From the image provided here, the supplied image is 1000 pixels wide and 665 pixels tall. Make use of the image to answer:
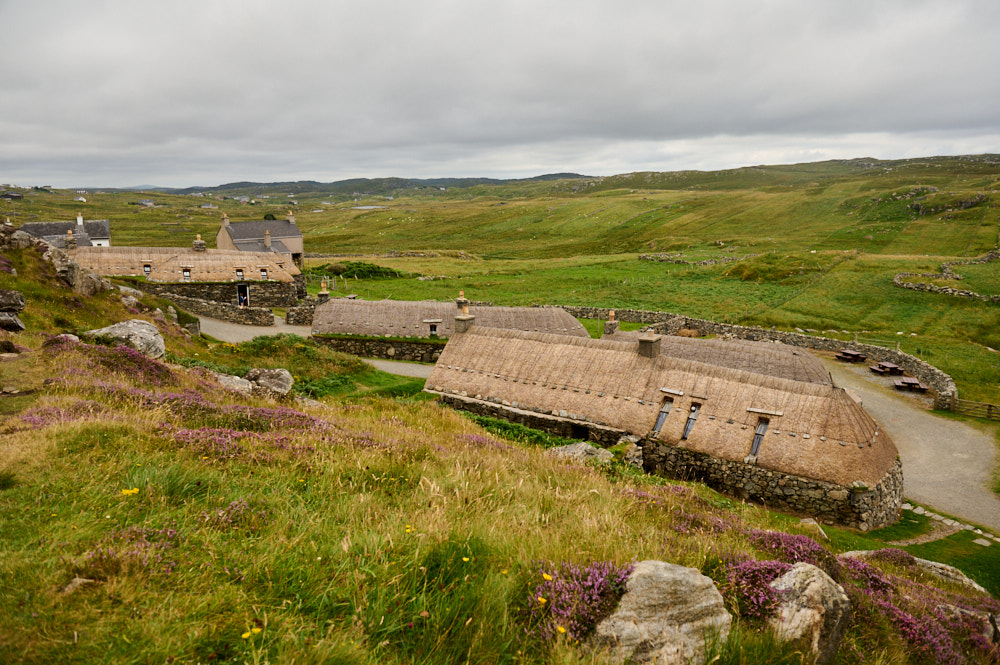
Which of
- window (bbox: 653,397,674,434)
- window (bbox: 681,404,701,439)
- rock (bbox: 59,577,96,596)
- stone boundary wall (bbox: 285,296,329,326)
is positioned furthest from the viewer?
stone boundary wall (bbox: 285,296,329,326)

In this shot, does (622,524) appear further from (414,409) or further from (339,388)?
(339,388)

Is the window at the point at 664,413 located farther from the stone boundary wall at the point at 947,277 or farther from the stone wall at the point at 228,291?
the stone boundary wall at the point at 947,277

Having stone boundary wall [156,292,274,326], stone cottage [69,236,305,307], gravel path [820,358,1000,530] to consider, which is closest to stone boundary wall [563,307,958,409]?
gravel path [820,358,1000,530]

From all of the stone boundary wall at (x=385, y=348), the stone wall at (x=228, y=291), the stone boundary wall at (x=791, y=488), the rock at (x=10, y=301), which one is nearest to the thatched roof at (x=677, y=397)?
the stone boundary wall at (x=791, y=488)

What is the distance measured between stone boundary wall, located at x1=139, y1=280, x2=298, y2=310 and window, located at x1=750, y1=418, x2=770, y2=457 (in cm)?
4253

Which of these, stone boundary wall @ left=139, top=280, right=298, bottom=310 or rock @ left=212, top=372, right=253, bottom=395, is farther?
stone boundary wall @ left=139, top=280, right=298, bottom=310

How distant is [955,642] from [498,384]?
18.2 metres

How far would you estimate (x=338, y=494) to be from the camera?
7.07 m

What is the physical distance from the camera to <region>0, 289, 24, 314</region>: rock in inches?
672

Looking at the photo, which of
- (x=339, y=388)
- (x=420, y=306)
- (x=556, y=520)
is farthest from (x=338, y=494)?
(x=420, y=306)

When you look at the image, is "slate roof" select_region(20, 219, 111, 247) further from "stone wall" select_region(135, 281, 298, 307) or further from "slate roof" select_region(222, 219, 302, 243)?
"stone wall" select_region(135, 281, 298, 307)

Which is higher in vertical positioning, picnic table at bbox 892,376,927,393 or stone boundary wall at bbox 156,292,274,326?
stone boundary wall at bbox 156,292,274,326

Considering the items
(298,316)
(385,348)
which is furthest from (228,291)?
(385,348)

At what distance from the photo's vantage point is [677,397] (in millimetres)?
20016
